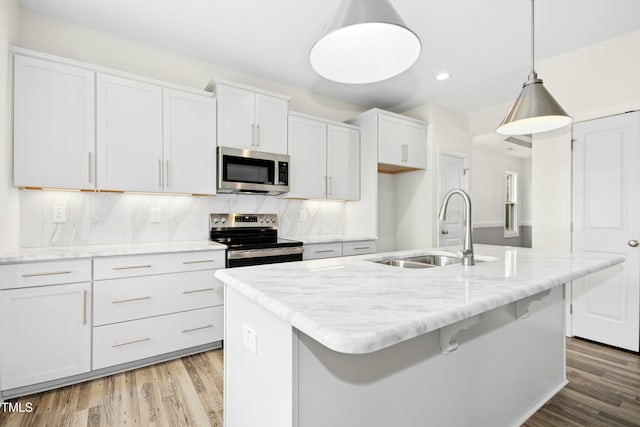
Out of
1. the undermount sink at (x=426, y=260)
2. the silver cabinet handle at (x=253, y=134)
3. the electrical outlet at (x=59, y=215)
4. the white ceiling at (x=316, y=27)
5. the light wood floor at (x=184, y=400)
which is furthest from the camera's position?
the silver cabinet handle at (x=253, y=134)

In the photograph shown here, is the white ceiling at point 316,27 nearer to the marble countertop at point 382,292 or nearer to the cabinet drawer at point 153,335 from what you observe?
the marble countertop at point 382,292

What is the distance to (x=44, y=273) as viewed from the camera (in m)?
2.04

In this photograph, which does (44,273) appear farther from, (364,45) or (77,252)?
(364,45)

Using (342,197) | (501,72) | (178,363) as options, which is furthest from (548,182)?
(178,363)

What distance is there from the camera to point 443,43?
2.88m

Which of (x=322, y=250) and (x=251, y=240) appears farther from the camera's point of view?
(x=322, y=250)

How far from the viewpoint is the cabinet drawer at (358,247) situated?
3607mm

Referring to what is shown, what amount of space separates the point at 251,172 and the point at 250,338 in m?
2.14

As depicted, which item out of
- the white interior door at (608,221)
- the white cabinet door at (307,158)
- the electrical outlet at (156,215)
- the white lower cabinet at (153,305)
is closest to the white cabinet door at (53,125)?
the electrical outlet at (156,215)

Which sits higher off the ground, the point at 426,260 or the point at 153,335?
the point at 426,260

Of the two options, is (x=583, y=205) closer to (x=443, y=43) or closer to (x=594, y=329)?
(x=594, y=329)

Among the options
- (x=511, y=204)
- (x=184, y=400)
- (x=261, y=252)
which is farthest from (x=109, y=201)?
(x=511, y=204)

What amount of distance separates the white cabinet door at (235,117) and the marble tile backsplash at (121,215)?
2.01 ft

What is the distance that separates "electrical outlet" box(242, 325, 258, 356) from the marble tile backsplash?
208cm
